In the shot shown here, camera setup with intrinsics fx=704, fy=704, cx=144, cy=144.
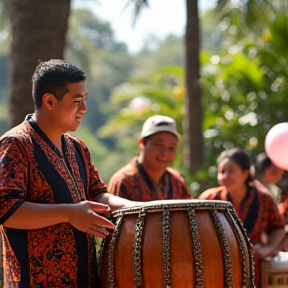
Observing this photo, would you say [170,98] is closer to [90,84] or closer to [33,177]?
[33,177]

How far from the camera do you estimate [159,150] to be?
575cm

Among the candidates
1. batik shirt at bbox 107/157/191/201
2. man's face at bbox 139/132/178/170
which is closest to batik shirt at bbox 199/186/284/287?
batik shirt at bbox 107/157/191/201

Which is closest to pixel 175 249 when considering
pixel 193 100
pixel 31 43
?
pixel 31 43

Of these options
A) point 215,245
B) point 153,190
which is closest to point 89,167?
point 215,245

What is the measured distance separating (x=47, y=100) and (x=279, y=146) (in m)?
4.28

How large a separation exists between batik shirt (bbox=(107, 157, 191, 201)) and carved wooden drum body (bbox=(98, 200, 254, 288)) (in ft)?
5.57

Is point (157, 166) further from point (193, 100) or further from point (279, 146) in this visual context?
point (193, 100)

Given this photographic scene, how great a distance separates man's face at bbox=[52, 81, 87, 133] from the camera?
3635 mm

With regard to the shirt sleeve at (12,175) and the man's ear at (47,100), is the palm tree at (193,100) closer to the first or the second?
the man's ear at (47,100)

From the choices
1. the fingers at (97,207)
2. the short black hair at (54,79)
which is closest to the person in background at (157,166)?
the short black hair at (54,79)

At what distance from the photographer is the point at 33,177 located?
11.6 feet

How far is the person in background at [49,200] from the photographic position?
3.39 metres

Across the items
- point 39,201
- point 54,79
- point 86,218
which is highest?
point 54,79

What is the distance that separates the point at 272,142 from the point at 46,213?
4554mm
